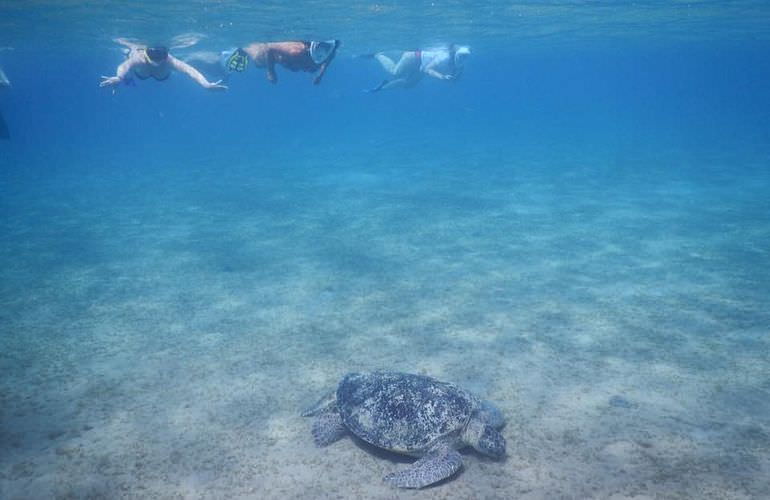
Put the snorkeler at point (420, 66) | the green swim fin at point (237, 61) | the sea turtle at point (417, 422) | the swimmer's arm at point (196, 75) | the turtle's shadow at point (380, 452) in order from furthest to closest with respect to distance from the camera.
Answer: the snorkeler at point (420, 66)
the green swim fin at point (237, 61)
the swimmer's arm at point (196, 75)
the turtle's shadow at point (380, 452)
the sea turtle at point (417, 422)

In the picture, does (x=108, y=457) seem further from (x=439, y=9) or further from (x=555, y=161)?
(x=555, y=161)

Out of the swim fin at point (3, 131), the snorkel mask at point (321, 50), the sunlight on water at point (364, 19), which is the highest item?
the sunlight on water at point (364, 19)

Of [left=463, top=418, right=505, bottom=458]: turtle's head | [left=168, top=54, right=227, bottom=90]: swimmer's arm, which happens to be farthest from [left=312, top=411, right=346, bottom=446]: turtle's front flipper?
[left=168, top=54, right=227, bottom=90]: swimmer's arm

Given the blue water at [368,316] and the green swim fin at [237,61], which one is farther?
the green swim fin at [237,61]

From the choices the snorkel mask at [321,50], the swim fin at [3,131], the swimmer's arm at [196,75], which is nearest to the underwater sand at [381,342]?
the swim fin at [3,131]

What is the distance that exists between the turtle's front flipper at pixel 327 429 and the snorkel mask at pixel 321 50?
7469mm

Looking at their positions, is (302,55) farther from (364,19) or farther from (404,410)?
(364,19)

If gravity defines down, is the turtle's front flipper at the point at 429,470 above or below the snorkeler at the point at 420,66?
below

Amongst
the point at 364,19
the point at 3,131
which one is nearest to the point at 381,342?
the point at 3,131

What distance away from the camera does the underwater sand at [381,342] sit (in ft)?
16.1

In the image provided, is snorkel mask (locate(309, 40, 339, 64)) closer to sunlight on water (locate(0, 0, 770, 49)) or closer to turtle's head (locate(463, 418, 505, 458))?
turtle's head (locate(463, 418, 505, 458))

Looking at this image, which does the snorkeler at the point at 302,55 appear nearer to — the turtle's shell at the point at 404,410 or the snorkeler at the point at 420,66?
the turtle's shell at the point at 404,410

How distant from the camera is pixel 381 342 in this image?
25.7ft

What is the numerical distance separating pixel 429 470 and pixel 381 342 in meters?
3.33
